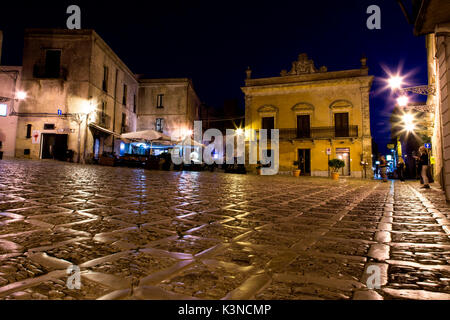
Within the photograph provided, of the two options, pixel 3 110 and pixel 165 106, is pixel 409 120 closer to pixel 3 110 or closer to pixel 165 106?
pixel 165 106

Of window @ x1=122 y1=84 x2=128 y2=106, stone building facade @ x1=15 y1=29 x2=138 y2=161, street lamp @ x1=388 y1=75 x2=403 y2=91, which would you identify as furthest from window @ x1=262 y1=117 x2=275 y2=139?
street lamp @ x1=388 y1=75 x2=403 y2=91

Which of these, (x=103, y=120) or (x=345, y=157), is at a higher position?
(x=103, y=120)

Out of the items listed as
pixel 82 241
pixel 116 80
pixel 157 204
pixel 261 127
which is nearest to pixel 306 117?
pixel 261 127

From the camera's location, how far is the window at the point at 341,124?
70.0 feet

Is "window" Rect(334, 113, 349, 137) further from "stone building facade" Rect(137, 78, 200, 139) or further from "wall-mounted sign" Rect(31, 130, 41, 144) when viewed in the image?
"wall-mounted sign" Rect(31, 130, 41, 144)

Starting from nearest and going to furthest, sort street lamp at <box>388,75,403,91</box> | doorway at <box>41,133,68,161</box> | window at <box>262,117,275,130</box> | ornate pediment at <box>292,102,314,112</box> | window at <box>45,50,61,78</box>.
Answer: street lamp at <box>388,75,403,91</box>, doorway at <box>41,133,68,161</box>, window at <box>45,50,61,78</box>, ornate pediment at <box>292,102,314,112</box>, window at <box>262,117,275,130</box>

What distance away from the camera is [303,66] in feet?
76.4

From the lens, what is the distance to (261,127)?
2378 cm

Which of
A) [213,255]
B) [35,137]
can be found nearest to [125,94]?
[35,137]

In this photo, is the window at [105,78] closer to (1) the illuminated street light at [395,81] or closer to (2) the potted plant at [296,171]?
(2) the potted plant at [296,171]

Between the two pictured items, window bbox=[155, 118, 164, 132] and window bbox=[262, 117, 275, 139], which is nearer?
window bbox=[262, 117, 275, 139]

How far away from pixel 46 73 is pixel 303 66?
21.4m

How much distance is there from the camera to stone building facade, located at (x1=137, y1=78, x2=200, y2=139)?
25.5 meters
